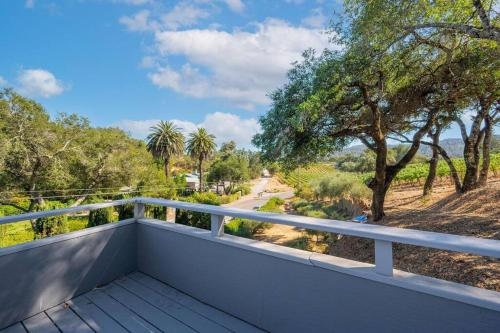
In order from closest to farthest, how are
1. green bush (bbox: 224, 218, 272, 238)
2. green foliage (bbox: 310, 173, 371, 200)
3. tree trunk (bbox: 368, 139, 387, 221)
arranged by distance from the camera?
tree trunk (bbox: 368, 139, 387, 221)
green bush (bbox: 224, 218, 272, 238)
green foliage (bbox: 310, 173, 371, 200)

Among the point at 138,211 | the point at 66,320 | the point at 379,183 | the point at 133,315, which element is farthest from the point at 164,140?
the point at 133,315

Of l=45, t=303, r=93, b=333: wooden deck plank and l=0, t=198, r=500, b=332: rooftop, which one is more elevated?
l=0, t=198, r=500, b=332: rooftop

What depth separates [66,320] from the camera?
6.69 ft

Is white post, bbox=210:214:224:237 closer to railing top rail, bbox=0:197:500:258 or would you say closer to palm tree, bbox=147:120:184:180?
railing top rail, bbox=0:197:500:258

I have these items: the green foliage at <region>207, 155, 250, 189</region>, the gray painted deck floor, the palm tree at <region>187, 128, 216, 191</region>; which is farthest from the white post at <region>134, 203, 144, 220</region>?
the green foliage at <region>207, 155, 250, 189</region>

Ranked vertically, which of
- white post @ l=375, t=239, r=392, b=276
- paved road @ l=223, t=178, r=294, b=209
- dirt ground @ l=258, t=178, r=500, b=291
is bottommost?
paved road @ l=223, t=178, r=294, b=209

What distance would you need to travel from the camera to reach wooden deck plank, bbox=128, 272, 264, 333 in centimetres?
191

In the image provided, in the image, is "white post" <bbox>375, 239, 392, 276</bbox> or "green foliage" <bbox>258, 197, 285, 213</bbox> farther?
"green foliage" <bbox>258, 197, 285, 213</bbox>

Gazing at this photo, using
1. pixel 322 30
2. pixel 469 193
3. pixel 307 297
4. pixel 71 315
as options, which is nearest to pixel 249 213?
pixel 307 297

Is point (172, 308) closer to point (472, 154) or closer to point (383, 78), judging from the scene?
point (383, 78)

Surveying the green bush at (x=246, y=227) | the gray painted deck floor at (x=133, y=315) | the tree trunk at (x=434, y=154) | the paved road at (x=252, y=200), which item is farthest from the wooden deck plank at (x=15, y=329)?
the paved road at (x=252, y=200)

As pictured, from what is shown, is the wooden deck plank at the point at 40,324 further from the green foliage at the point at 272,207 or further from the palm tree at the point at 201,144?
the palm tree at the point at 201,144

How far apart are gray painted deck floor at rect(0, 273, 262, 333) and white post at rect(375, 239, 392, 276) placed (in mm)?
1064

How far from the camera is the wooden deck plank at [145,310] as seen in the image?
1.93 metres
